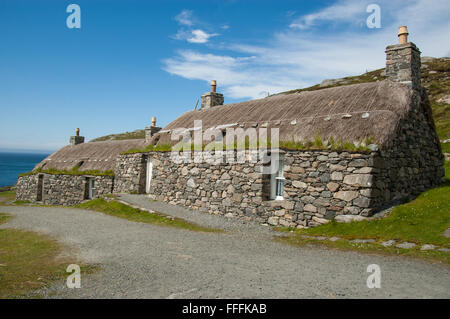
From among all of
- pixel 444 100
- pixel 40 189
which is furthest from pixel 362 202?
pixel 444 100

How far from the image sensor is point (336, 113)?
469 inches

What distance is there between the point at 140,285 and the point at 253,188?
771 cm

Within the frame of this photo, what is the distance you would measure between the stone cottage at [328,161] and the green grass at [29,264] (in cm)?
705

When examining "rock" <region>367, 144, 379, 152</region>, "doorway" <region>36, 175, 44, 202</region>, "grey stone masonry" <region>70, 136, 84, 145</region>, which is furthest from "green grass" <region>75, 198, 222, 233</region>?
"grey stone masonry" <region>70, 136, 84, 145</region>

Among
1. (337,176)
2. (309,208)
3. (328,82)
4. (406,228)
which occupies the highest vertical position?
(328,82)

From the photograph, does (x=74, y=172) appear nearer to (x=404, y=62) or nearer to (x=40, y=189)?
(x=40, y=189)

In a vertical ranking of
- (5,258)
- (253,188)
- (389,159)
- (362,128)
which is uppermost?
(362,128)

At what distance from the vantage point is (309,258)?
7539 millimetres

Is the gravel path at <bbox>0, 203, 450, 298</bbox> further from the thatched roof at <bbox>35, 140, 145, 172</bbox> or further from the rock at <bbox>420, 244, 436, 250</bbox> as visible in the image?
the thatched roof at <bbox>35, 140, 145, 172</bbox>

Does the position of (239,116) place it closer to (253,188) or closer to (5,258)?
(253,188)

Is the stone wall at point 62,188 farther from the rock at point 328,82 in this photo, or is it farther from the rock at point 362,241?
the rock at point 328,82

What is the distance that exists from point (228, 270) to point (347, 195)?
544 cm

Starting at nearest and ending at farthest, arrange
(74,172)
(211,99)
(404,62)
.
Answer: (404,62), (211,99), (74,172)
